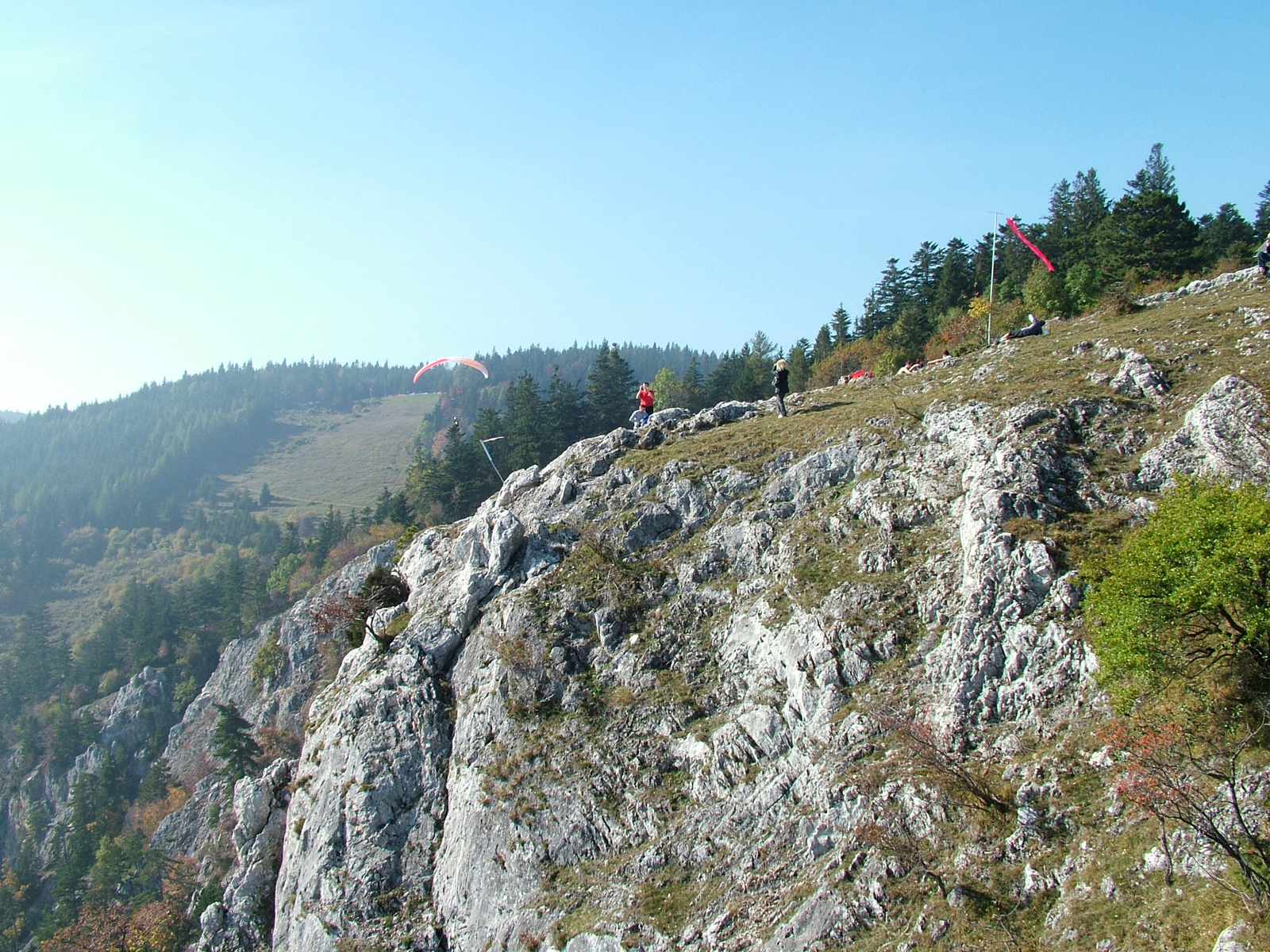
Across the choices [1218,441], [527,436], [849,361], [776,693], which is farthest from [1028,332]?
[527,436]

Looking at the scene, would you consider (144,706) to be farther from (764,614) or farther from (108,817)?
(764,614)

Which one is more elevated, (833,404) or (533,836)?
(833,404)

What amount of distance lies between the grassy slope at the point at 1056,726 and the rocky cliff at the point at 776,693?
11cm

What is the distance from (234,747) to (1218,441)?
69.5m

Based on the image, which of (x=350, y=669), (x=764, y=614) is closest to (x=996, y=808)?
(x=764, y=614)

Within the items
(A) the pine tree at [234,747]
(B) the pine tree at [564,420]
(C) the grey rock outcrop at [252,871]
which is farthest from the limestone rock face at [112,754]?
(C) the grey rock outcrop at [252,871]

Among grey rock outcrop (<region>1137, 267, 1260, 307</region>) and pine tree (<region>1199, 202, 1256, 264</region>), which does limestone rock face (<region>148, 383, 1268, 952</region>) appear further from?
pine tree (<region>1199, 202, 1256, 264</region>)

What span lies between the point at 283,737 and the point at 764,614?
7205cm

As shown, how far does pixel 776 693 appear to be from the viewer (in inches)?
1025

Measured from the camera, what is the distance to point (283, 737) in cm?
8288

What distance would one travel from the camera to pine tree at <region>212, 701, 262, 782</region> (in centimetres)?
6512

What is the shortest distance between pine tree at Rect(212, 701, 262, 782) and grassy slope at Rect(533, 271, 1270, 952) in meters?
47.2

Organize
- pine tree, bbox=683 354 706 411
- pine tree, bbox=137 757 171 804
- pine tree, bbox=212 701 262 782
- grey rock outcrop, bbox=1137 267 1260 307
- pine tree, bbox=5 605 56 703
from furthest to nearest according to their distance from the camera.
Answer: pine tree, bbox=5 605 56 703
pine tree, bbox=137 757 171 804
pine tree, bbox=683 354 706 411
pine tree, bbox=212 701 262 782
grey rock outcrop, bbox=1137 267 1260 307

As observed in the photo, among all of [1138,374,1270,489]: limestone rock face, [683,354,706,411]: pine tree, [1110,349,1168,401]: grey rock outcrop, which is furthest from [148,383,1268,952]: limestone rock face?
[683,354,706,411]: pine tree
